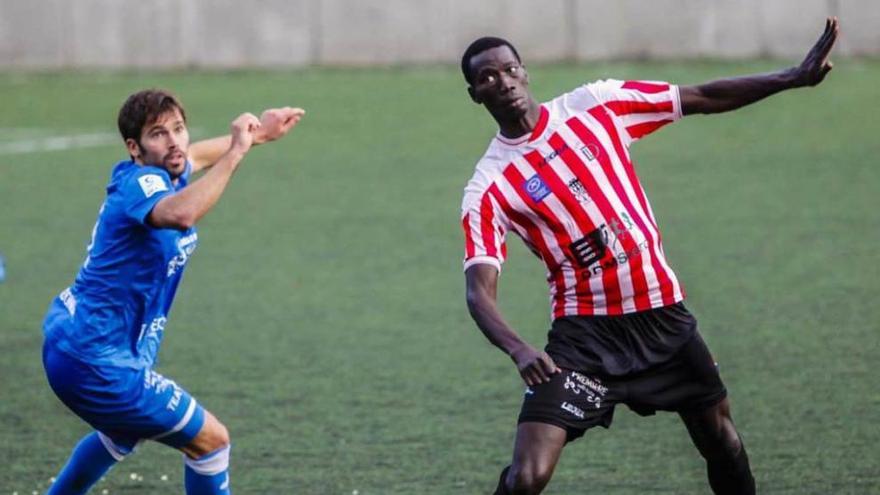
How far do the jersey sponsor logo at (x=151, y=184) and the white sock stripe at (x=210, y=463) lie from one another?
1.10 meters

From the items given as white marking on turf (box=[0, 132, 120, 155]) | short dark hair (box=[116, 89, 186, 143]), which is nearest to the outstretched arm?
short dark hair (box=[116, 89, 186, 143])

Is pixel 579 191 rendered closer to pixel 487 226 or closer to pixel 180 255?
pixel 487 226

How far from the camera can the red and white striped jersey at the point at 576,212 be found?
674 centimetres

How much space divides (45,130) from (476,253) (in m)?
17.9

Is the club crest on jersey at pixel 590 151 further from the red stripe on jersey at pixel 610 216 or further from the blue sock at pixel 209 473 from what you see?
the blue sock at pixel 209 473

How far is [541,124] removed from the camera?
22.5 feet

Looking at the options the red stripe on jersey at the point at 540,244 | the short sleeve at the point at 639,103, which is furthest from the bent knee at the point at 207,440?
the short sleeve at the point at 639,103

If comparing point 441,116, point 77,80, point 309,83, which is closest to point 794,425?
point 441,116

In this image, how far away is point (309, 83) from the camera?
27.8 meters

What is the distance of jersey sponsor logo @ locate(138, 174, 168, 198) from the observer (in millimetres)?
6527

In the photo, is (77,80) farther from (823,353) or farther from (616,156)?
(616,156)

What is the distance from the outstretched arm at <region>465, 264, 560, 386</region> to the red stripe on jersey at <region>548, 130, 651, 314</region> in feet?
1.31

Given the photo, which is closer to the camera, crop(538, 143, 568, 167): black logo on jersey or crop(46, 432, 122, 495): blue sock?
crop(538, 143, 568, 167): black logo on jersey

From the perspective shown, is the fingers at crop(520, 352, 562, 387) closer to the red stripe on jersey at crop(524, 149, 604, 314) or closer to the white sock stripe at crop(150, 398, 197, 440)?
the red stripe on jersey at crop(524, 149, 604, 314)
